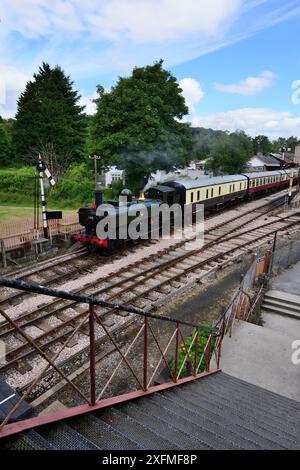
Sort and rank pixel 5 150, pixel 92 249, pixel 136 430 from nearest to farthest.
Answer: pixel 136 430 < pixel 92 249 < pixel 5 150

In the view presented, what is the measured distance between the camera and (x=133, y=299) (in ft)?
29.7

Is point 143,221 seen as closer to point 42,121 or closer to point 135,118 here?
point 135,118

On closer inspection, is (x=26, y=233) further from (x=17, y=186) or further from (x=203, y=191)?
(x=17, y=186)

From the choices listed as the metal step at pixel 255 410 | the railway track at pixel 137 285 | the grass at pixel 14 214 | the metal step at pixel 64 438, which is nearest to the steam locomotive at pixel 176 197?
the railway track at pixel 137 285

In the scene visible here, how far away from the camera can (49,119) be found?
34.4 metres

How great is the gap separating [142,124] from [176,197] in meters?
5.78

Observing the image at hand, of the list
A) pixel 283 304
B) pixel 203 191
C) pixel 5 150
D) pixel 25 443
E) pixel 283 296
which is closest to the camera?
pixel 25 443

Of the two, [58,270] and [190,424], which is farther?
[58,270]

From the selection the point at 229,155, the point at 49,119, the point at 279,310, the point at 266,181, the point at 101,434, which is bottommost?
the point at 279,310

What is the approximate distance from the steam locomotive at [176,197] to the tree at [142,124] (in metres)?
3.03

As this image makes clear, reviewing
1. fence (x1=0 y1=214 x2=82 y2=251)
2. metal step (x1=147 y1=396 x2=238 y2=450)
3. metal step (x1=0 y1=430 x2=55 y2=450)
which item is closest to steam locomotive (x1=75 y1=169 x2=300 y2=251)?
fence (x1=0 y1=214 x2=82 y2=251)

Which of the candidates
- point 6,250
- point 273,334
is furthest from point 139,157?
point 273,334

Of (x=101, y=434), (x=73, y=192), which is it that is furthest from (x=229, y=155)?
(x=101, y=434)

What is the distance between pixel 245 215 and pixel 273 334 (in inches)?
560
